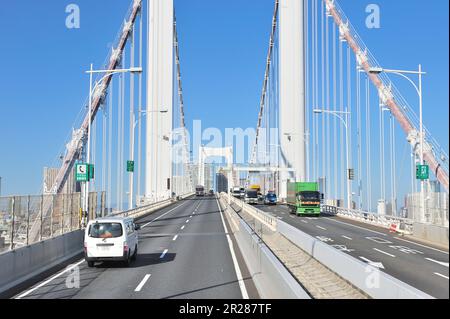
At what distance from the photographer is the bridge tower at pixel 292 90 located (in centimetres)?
8469

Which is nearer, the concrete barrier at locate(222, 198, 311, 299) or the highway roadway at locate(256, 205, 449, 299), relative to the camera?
the concrete barrier at locate(222, 198, 311, 299)

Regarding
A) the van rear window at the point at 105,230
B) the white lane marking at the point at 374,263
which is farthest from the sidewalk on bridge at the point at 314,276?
the van rear window at the point at 105,230

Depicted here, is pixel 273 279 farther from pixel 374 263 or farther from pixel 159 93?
pixel 159 93

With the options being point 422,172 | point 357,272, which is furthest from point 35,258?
point 422,172

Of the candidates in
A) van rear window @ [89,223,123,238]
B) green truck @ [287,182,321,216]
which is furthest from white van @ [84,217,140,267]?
green truck @ [287,182,321,216]

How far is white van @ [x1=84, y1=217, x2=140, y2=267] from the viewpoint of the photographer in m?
18.6

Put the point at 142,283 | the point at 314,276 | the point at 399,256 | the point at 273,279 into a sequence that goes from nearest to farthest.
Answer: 1. the point at 273,279
2. the point at 314,276
3. the point at 142,283
4. the point at 399,256

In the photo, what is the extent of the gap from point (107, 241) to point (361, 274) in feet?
34.4

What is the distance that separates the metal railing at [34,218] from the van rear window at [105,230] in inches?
83.0

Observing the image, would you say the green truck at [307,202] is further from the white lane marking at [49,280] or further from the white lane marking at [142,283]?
the white lane marking at [142,283]

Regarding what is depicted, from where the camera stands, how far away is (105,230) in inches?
748

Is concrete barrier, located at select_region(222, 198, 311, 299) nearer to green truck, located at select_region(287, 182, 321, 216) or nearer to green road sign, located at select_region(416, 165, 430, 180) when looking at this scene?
green road sign, located at select_region(416, 165, 430, 180)

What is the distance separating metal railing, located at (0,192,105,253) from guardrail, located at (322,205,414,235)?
14613 millimetres
